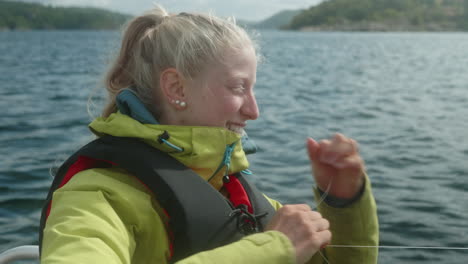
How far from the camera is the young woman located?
5.37 ft

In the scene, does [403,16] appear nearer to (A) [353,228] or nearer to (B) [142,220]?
(A) [353,228]

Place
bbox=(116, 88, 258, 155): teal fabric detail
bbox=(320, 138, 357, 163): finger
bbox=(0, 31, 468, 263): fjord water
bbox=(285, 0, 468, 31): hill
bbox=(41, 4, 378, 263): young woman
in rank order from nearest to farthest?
bbox=(41, 4, 378, 263): young woman < bbox=(320, 138, 357, 163): finger < bbox=(116, 88, 258, 155): teal fabric detail < bbox=(0, 31, 468, 263): fjord water < bbox=(285, 0, 468, 31): hill

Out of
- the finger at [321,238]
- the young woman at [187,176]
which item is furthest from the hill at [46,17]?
the finger at [321,238]

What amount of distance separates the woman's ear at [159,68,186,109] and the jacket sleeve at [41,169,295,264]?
15.7 inches

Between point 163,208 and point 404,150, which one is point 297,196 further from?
point 163,208

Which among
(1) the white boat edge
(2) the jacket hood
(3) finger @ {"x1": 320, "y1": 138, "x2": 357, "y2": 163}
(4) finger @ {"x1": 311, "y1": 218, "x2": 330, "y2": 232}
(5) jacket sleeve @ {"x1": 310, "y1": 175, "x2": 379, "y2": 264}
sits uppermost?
(3) finger @ {"x1": 320, "y1": 138, "x2": 357, "y2": 163}

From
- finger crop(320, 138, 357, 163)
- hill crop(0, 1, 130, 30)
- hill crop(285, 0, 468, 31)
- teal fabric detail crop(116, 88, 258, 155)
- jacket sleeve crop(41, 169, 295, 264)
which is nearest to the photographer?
jacket sleeve crop(41, 169, 295, 264)

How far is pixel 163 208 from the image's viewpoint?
187 cm

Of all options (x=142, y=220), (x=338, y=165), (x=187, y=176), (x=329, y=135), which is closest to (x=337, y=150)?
(x=338, y=165)

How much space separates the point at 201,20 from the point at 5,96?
13662mm

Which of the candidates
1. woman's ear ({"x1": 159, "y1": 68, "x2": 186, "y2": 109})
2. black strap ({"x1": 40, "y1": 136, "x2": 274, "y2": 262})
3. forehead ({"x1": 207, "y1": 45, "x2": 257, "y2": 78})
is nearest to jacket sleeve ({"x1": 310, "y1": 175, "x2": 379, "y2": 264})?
black strap ({"x1": 40, "y1": 136, "x2": 274, "y2": 262})

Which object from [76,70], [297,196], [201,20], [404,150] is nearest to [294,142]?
[404,150]

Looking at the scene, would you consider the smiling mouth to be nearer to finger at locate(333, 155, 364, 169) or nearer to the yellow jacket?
the yellow jacket

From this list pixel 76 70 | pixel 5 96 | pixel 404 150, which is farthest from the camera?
pixel 76 70
